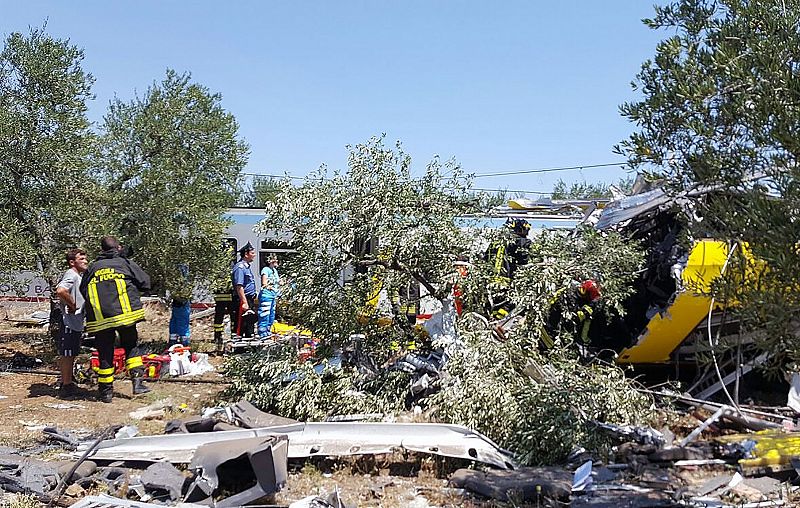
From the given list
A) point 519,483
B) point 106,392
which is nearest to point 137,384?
point 106,392

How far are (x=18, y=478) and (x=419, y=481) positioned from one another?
299 cm

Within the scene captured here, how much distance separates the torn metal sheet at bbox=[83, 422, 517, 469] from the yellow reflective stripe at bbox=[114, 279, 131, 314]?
7.28 ft

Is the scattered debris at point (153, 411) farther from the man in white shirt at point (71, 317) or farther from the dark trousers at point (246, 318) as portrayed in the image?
the dark trousers at point (246, 318)

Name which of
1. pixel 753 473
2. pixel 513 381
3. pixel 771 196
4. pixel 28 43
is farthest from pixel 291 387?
pixel 28 43

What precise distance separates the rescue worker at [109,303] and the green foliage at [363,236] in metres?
1.94

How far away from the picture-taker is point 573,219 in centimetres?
1310

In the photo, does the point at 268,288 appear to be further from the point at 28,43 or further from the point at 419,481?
the point at 419,481

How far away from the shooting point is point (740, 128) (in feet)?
11.6

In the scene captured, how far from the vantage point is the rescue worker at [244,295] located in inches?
453

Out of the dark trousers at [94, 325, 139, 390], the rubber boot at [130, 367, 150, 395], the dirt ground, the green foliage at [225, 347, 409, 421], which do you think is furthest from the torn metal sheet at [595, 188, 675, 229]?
the rubber boot at [130, 367, 150, 395]

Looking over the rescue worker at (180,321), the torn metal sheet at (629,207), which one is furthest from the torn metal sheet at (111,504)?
the rescue worker at (180,321)

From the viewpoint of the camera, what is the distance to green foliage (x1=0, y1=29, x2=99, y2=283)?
964 centimetres

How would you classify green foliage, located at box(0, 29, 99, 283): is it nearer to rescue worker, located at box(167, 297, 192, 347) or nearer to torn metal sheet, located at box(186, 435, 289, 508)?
rescue worker, located at box(167, 297, 192, 347)

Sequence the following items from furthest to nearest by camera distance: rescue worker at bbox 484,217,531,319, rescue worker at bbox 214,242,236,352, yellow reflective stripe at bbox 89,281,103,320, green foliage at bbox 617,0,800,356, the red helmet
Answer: rescue worker at bbox 214,242,236,352
yellow reflective stripe at bbox 89,281,103,320
the red helmet
rescue worker at bbox 484,217,531,319
green foliage at bbox 617,0,800,356
